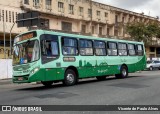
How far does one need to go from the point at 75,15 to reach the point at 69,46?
89.0 ft

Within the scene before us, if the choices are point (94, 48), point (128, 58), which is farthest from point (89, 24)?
point (94, 48)

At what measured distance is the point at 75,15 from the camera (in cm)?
4319

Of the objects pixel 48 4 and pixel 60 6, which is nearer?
pixel 48 4

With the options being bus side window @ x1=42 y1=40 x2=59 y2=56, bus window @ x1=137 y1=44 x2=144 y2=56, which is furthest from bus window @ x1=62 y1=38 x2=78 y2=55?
bus window @ x1=137 y1=44 x2=144 y2=56

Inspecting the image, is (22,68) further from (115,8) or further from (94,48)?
(115,8)

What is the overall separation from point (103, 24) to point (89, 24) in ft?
14.6

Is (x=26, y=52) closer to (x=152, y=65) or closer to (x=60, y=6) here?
(x=60, y=6)

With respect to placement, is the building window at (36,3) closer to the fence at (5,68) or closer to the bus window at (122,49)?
the fence at (5,68)

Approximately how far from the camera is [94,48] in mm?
18672

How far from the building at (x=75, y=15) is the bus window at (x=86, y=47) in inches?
461

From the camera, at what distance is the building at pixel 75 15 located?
3375cm

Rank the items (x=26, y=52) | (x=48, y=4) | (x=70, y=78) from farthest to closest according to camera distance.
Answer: (x=48, y=4) < (x=70, y=78) < (x=26, y=52)

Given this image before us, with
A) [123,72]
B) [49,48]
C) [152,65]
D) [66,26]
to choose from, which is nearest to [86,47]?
[49,48]

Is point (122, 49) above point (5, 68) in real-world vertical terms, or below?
above
